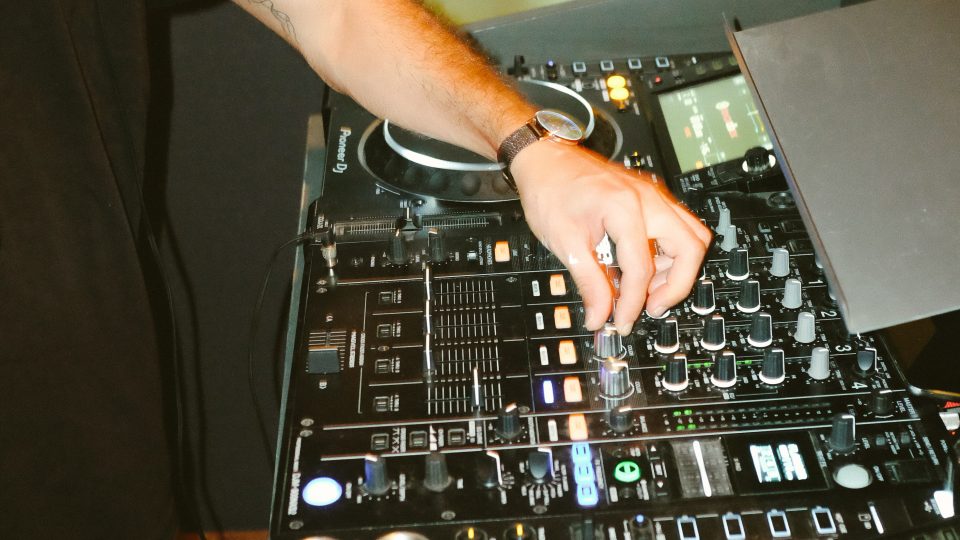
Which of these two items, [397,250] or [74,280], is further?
[397,250]

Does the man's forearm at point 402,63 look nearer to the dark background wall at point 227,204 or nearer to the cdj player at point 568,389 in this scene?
the cdj player at point 568,389

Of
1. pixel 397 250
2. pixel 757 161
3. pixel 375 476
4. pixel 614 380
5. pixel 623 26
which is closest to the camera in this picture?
pixel 375 476

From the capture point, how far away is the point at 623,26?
5.68 feet

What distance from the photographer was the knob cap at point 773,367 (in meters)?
1.08

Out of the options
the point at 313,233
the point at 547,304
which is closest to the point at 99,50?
the point at 313,233

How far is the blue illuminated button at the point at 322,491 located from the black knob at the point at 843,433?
496 millimetres

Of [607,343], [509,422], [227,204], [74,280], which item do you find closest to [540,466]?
[509,422]

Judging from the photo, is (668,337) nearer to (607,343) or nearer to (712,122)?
(607,343)

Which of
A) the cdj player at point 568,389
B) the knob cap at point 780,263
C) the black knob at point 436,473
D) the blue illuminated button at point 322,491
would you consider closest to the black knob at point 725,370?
the cdj player at point 568,389

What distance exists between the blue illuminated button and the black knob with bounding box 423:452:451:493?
88 mm

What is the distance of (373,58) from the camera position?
139 centimetres

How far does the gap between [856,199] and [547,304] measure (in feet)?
1.28

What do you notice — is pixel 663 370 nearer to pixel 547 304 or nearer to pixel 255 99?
pixel 547 304

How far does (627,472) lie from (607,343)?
0.56 feet
